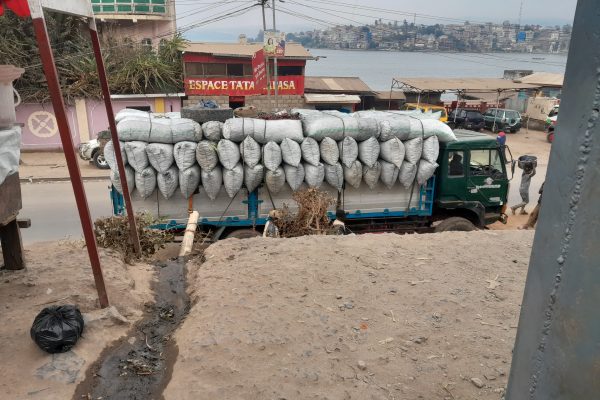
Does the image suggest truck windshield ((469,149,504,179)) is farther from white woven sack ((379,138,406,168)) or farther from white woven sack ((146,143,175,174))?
white woven sack ((146,143,175,174))

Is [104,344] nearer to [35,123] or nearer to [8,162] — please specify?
[8,162]

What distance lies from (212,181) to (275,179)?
998mm

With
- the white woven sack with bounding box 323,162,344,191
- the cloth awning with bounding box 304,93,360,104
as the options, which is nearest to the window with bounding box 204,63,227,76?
the cloth awning with bounding box 304,93,360,104

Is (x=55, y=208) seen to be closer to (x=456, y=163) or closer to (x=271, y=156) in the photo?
(x=271, y=156)

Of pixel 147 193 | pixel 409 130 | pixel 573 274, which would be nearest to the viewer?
pixel 573 274

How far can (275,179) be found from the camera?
23.7ft

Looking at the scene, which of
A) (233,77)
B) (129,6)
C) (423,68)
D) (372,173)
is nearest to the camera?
(372,173)

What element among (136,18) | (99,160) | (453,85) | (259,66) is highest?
(136,18)

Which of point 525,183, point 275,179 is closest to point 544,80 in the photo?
point 525,183

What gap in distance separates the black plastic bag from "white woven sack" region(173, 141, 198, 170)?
3.71 meters

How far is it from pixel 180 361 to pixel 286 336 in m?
0.85

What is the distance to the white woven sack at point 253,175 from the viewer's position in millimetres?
7141

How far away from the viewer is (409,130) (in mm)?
7637

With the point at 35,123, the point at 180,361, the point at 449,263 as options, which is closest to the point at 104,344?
the point at 180,361
